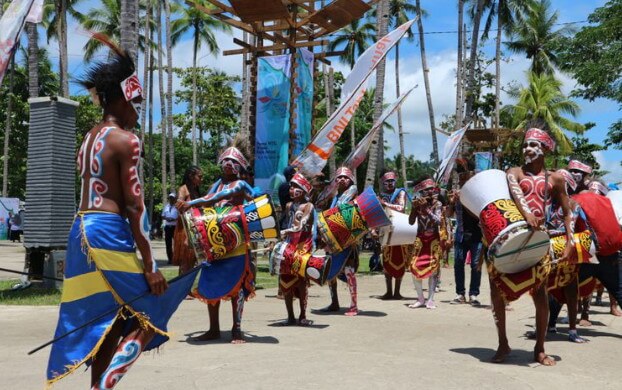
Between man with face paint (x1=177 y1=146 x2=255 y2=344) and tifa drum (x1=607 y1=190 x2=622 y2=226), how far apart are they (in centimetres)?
488

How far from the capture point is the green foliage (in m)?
21.6

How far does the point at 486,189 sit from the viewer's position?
6.12 m

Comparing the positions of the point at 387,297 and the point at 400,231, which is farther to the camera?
the point at 387,297

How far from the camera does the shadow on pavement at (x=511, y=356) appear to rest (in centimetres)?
633

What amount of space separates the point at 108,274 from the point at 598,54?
22.5 metres

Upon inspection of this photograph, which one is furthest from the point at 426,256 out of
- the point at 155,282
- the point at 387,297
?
the point at 155,282

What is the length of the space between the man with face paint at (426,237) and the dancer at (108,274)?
665cm

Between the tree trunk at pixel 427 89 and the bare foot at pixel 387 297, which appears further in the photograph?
the tree trunk at pixel 427 89

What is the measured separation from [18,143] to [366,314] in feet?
104

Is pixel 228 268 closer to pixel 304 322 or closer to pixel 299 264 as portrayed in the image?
pixel 299 264

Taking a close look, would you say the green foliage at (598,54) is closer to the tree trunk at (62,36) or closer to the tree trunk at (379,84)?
the tree trunk at (379,84)

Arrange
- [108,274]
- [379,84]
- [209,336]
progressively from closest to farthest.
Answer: [108,274]
[209,336]
[379,84]

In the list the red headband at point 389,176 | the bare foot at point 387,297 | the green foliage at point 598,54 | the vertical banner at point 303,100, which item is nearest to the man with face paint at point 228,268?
the red headband at point 389,176

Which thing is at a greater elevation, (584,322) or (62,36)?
(62,36)
